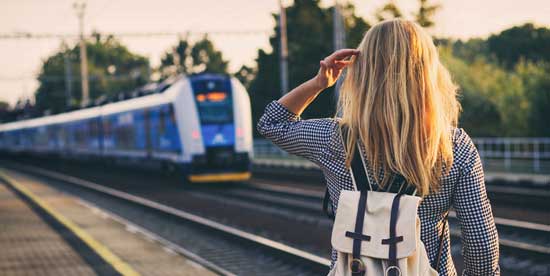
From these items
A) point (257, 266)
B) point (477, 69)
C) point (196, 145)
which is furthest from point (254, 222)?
point (477, 69)

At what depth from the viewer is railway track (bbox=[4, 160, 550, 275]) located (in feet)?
26.9

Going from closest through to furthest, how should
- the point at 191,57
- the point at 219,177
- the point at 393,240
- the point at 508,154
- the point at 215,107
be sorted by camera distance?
the point at 393,240, the point at 508,154, the point at 215,107, the point at 219,177, the point at 191,57

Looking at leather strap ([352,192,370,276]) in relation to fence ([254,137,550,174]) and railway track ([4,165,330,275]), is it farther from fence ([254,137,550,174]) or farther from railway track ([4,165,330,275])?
fence ([254,137,550,174])

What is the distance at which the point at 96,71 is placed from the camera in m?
116

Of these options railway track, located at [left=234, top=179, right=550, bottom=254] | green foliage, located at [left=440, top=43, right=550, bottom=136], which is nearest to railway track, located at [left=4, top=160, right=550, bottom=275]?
railway track, located at [left=234, top=179, right=550, bottom=254]

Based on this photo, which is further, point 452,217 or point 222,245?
point 452,217

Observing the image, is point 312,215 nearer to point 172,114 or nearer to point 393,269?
point 172,114

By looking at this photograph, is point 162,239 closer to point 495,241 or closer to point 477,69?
point 495,241

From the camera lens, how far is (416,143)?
6.48ft

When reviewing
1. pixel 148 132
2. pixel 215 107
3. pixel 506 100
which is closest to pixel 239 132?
pixel 215 107

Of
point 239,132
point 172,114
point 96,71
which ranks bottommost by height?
point 239,132

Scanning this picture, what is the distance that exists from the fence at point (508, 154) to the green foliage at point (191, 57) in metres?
67.1

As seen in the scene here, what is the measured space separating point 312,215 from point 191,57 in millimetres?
95291

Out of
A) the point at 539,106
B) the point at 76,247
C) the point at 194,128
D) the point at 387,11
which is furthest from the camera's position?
the point at 387,11
